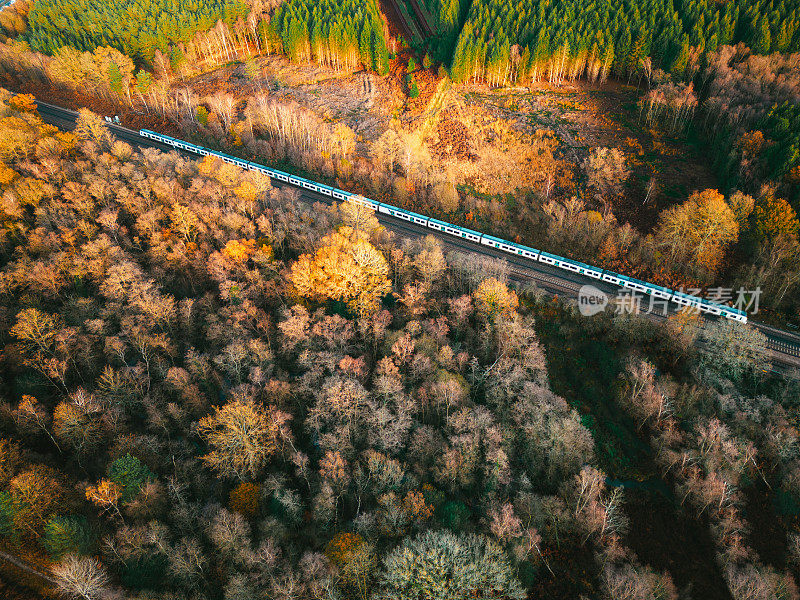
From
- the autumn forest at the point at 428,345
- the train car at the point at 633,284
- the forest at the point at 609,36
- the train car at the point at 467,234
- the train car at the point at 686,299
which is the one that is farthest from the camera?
the forest at the point at 609,36

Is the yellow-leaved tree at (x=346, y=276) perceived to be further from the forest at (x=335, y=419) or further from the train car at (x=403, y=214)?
the train car at (x=403, y=214)

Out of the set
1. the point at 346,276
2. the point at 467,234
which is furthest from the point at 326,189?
the point at 346,276

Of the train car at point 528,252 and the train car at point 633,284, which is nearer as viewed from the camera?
the train car at point 633,284

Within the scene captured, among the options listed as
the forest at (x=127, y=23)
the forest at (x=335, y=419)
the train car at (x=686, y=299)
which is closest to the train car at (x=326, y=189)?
the forest at (x=335, y=419)

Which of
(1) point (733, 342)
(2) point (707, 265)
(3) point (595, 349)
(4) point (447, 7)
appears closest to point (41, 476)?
(3) point (595, 349)

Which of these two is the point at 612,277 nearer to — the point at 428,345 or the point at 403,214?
the point at 428,345

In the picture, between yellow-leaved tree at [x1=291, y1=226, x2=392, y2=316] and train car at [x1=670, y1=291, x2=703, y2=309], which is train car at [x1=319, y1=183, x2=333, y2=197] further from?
train car at [x1=670, y1=291, x2=703, y2=309]

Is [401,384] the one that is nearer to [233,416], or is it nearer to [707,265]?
[233,416]
